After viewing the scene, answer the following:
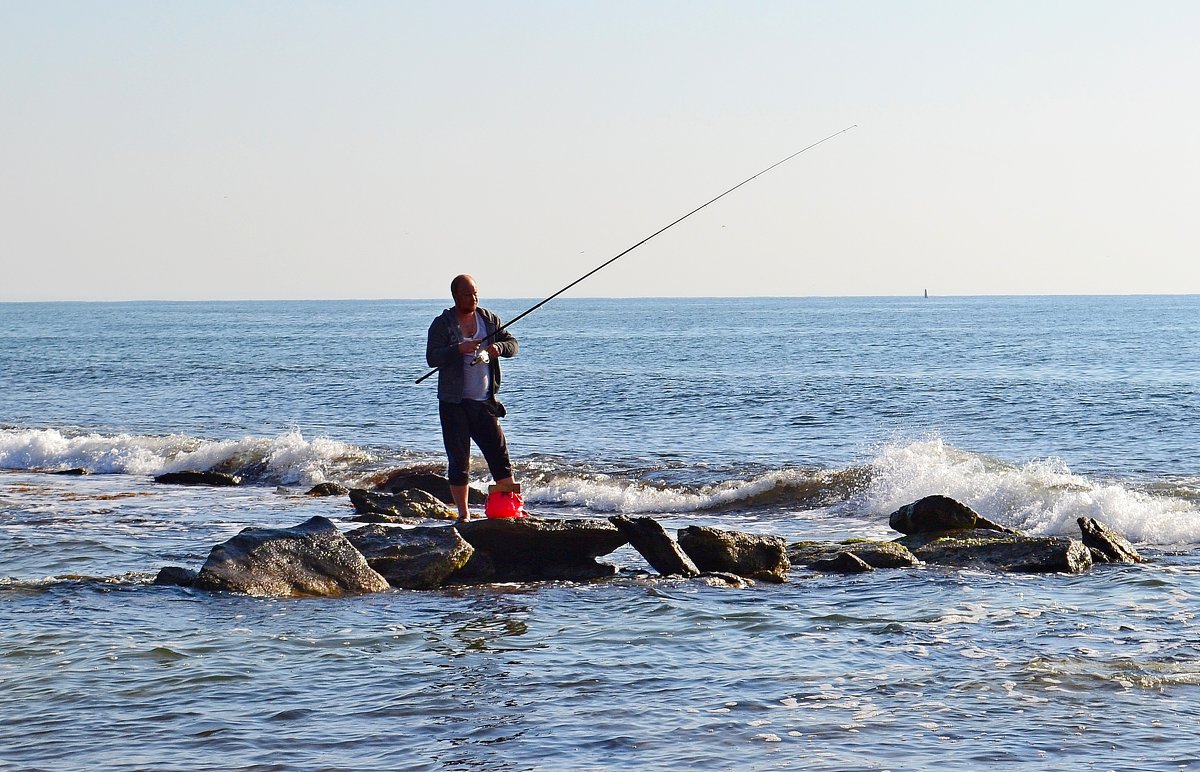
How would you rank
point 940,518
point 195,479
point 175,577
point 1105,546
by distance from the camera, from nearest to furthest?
point 175,577 < point 1105,546 < point 940,518 < point 195,479

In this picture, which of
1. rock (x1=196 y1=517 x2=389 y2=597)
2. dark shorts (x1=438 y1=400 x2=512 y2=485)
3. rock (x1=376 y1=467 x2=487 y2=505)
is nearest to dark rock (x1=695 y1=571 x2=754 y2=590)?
dark shorts (x1=438 y1=400 x2=512 y2=485)

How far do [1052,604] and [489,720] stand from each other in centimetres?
403

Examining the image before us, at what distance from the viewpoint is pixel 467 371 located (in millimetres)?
9125

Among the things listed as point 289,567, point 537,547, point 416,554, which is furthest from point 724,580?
point 289,567

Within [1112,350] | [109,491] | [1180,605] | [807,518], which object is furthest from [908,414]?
[1112,350]

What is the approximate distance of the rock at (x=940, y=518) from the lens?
35.6 feet

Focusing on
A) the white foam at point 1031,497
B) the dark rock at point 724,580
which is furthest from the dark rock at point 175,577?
the white foam at point 1031,497

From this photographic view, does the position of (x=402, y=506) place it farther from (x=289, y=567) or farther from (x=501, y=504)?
(x=289, y=567)

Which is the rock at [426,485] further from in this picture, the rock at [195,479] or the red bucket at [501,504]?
the red bucket at [501,504]

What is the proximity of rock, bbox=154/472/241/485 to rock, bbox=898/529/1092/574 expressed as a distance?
403 inches

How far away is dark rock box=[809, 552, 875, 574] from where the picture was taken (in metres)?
9.24

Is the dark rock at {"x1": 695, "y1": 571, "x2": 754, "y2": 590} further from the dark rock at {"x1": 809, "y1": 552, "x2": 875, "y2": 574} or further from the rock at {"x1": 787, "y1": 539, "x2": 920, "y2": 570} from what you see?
the rock at {"x1": 787, "y1": 539, "x2": 920, "y2": 570}

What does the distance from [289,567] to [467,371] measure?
185cm

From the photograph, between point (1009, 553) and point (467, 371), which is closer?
point (467, 371)
